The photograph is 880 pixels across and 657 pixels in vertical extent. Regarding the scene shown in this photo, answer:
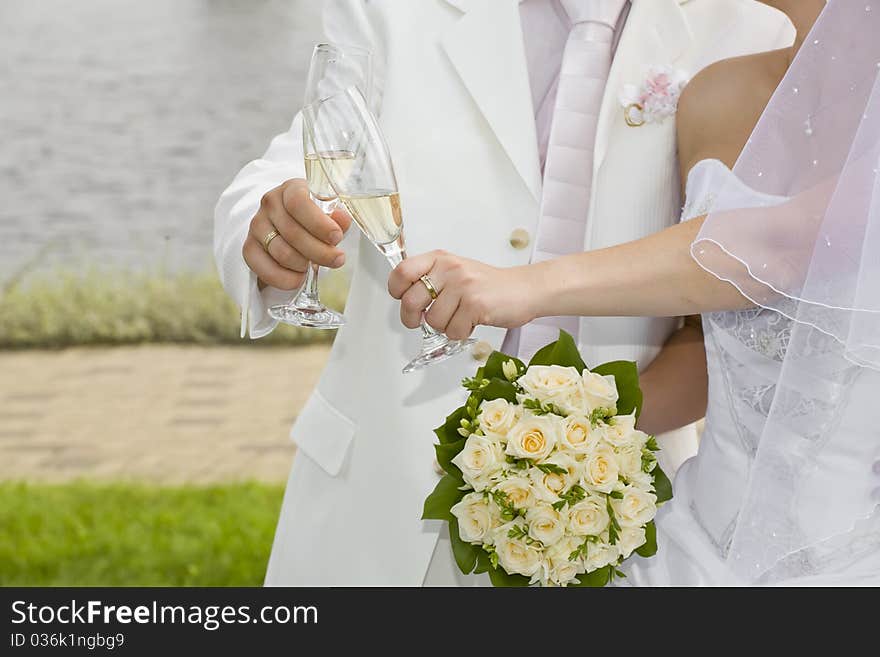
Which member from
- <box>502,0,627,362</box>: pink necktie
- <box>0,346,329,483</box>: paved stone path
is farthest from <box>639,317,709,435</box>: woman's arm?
<box>0,346,329,483</box>: paved stone path

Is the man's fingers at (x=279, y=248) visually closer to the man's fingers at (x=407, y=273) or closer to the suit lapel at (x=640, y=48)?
the man's fingers at (x=407, y=273)

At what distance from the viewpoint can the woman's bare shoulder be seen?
1748 mm

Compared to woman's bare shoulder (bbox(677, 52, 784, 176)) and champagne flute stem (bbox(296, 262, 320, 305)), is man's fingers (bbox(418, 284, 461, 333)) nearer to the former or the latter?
champagne flute stem (bbox(296, 262, 320, 305))

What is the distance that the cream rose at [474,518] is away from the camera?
1424 millimetres

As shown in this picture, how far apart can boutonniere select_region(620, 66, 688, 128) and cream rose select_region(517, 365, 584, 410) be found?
588 millimetres

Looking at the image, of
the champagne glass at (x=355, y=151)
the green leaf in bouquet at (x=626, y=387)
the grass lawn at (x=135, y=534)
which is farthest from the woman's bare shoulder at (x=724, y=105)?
the grass lawn at (x=135, y=534)

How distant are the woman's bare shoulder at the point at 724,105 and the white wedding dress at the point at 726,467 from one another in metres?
0.16

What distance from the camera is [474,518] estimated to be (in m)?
1.43

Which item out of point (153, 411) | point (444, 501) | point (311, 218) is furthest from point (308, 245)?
point (153, 411)

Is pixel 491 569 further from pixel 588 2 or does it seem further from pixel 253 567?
pixel 253 567

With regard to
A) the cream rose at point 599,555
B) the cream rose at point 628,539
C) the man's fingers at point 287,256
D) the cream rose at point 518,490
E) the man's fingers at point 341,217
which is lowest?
the cream rose at point 599,555
